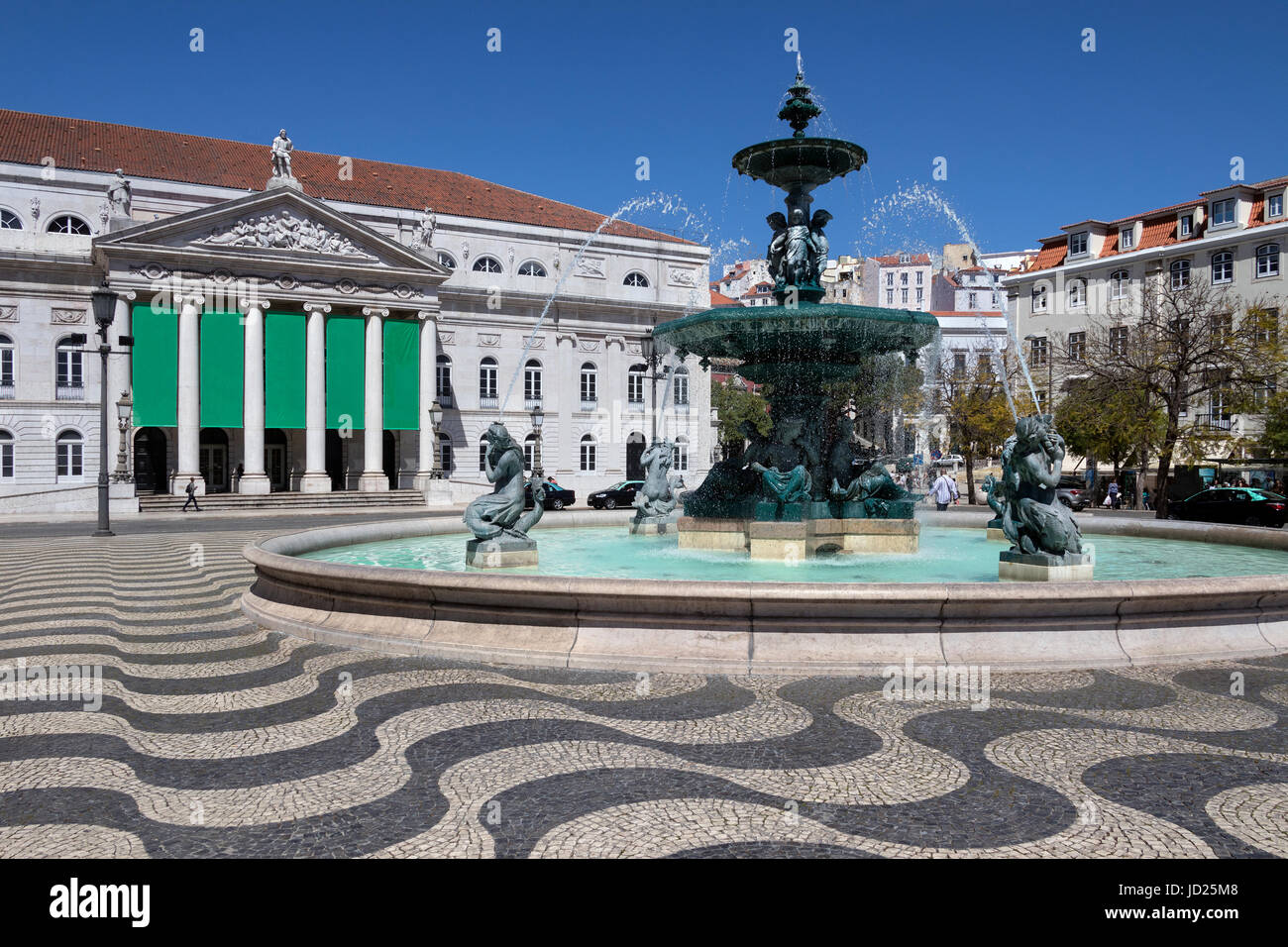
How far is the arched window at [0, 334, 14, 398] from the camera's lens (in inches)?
1575

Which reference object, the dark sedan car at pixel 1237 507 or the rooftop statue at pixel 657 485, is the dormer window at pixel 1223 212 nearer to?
the dark sedan car at pixel 1237 507

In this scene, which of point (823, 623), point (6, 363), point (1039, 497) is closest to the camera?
point (823, 623)

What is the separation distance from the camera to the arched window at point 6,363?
40000 mm

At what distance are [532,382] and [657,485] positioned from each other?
3855cm

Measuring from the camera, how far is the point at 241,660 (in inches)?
278

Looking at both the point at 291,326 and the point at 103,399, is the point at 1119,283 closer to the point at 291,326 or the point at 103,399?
the point at 291,326

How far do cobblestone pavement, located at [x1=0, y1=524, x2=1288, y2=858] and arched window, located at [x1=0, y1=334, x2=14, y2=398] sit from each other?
40.9 m

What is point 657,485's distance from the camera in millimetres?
14273

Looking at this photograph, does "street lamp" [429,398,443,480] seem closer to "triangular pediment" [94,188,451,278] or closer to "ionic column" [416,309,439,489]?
"ionic column" [416,309,439,489]

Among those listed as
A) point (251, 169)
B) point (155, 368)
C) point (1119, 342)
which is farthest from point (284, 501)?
point (1119, 342)

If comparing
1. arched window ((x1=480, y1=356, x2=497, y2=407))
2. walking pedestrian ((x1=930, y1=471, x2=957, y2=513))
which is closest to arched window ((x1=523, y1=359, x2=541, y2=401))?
arched window ((x1=480, y1=356, x2=497, y2=407))

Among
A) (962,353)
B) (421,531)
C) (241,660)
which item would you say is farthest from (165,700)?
(962,353)
